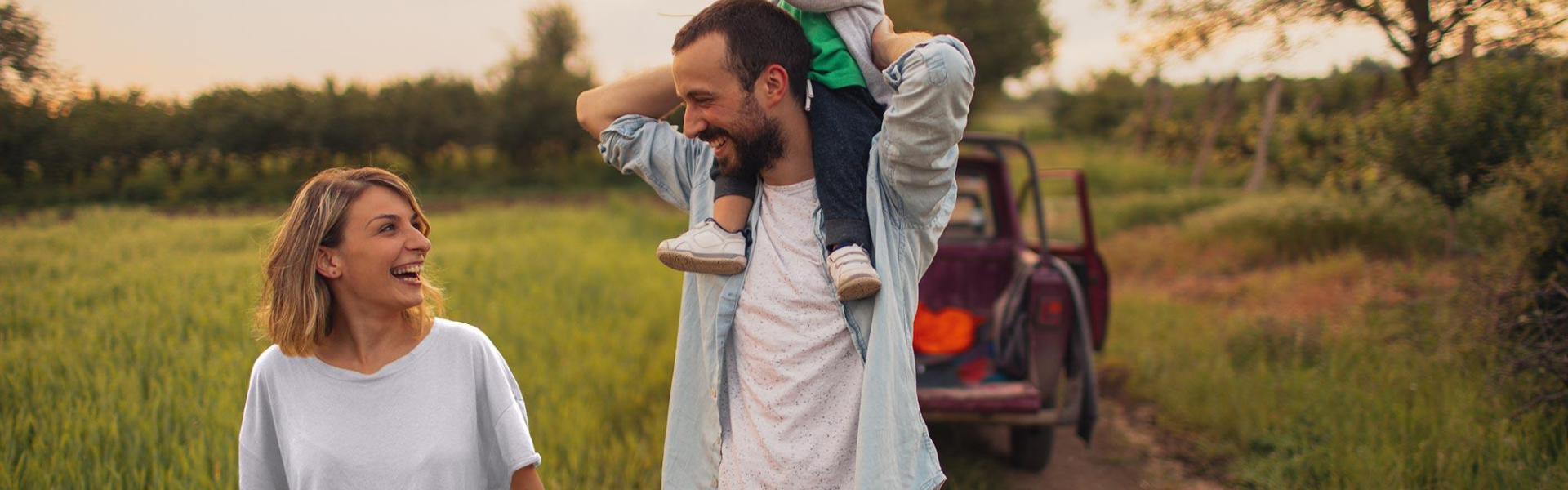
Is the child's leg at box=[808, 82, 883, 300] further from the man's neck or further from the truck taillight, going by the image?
the truck taillight

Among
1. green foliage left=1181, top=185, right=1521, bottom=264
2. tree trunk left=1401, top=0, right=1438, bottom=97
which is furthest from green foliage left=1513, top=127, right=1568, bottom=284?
tree trunk left=1401, top=0, right=1438, bottom=97

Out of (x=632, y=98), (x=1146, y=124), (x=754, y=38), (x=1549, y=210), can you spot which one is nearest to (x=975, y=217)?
(x=1549, y=210)

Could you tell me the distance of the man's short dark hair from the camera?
1768 mm

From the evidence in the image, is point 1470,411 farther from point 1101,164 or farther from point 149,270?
point 1101,164

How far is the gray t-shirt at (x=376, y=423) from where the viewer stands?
179 cm

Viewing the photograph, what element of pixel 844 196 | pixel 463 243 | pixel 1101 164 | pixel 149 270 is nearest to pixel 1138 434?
pixel 844 196

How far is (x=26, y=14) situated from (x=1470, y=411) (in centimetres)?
770

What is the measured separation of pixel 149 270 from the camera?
6434 mm

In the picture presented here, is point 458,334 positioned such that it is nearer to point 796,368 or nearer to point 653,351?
point 796,368

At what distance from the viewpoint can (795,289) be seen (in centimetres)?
186

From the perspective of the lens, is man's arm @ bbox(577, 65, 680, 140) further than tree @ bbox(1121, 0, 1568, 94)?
No

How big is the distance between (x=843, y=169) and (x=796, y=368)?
1.30ft

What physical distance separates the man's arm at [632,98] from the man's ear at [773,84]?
36 cm

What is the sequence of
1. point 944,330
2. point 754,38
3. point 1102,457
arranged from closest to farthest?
point 754,38 → point 1102,457 → point 944,330
